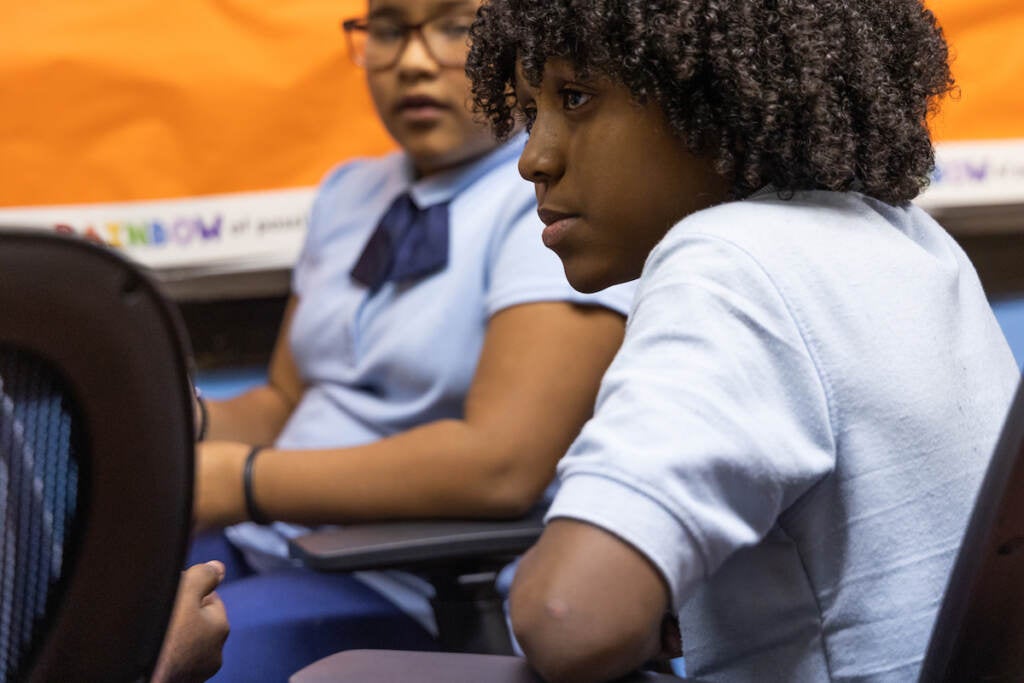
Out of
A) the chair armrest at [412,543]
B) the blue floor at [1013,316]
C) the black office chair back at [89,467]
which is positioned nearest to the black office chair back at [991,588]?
the black office chair back at [89,467]

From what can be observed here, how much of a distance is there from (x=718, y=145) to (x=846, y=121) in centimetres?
8

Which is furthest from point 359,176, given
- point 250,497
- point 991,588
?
point 991,588

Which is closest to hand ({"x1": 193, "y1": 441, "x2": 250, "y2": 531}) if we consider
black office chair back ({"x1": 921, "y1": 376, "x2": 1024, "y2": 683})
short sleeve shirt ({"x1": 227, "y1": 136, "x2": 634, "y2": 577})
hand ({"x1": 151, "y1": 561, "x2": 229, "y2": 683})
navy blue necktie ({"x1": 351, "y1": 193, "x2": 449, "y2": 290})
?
short sleeve shirt ({"x1": 227, "y1": 136, "x2": 634, "y2": 577})

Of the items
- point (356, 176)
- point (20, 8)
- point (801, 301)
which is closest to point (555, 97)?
point (801, 301)

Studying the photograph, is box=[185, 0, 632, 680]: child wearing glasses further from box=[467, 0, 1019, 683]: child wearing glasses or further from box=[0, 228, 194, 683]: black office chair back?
box=[0, 228, 194, 683]: black office chair back

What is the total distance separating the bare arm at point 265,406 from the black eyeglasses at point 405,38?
37 cm

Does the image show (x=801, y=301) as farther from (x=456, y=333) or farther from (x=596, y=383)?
(x=456, y=333)

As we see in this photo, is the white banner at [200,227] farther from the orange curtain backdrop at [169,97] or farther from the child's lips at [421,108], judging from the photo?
the child's lips at [421,108]

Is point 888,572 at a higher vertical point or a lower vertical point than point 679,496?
lower

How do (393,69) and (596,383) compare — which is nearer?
(596,383)

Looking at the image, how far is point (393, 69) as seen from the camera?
1445 mm

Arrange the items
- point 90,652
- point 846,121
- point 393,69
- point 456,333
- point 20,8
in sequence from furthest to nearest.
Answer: point 20,8 → point 393,69 → point 456,333 → point 846,121 → point 90,652

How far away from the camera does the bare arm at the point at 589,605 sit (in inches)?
23.6

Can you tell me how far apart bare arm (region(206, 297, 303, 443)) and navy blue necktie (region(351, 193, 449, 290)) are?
0.24 meters
